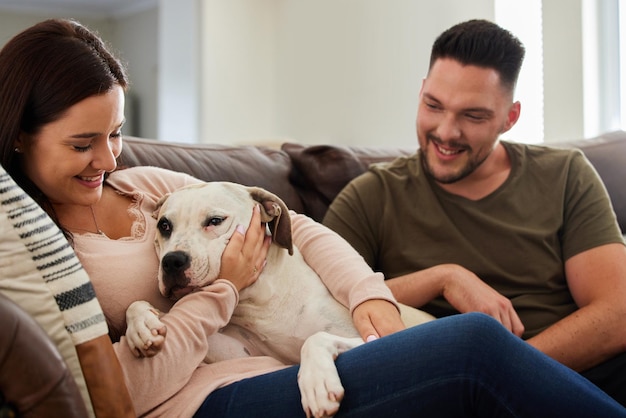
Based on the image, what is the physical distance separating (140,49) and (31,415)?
297 inches

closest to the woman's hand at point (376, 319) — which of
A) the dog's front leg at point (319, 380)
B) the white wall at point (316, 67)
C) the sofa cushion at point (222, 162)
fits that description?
the dog's front leg at point (319, 380)

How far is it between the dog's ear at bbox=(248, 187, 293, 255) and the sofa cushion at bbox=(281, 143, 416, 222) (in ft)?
2.03

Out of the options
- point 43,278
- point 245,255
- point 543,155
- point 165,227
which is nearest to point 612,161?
point 543,155

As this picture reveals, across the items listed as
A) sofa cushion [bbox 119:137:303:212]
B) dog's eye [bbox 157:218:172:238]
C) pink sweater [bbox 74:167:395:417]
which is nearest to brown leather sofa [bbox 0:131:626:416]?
sofa cushion [bbox 119:137:303:212]

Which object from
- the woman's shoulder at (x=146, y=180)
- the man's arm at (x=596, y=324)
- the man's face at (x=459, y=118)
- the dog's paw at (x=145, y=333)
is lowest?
the man's arm at (x=596, y=324)

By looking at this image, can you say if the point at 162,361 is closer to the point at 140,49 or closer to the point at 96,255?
the point at 96,255

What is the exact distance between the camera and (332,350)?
1.33 metres

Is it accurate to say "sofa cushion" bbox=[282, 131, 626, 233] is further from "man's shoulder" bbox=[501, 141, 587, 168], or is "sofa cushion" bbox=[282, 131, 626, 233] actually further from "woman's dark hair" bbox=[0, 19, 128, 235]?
"woman's dark hair" bbox=[0, 19, 128, 235]

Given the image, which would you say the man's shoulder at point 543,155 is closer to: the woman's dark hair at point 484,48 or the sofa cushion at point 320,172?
the woman's dark hair at point 484,48

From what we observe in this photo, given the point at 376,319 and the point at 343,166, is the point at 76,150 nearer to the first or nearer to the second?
the point at 376,319

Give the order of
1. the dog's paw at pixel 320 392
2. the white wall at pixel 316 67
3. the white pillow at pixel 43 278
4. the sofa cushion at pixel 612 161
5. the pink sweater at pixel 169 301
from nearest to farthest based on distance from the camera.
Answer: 1. the white pillow at pixel 43 278
2. the dog's paw at pixel 320 392
3. the pink sweater at pixel 169 301
4. the sofa cushion at pixel 612 161
5. the white wall at pixel 316 67

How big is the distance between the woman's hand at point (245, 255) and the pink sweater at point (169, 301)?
52mm

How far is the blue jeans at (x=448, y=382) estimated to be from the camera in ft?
4.10

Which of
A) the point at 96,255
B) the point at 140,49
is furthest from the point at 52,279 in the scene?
the point at 140,49
